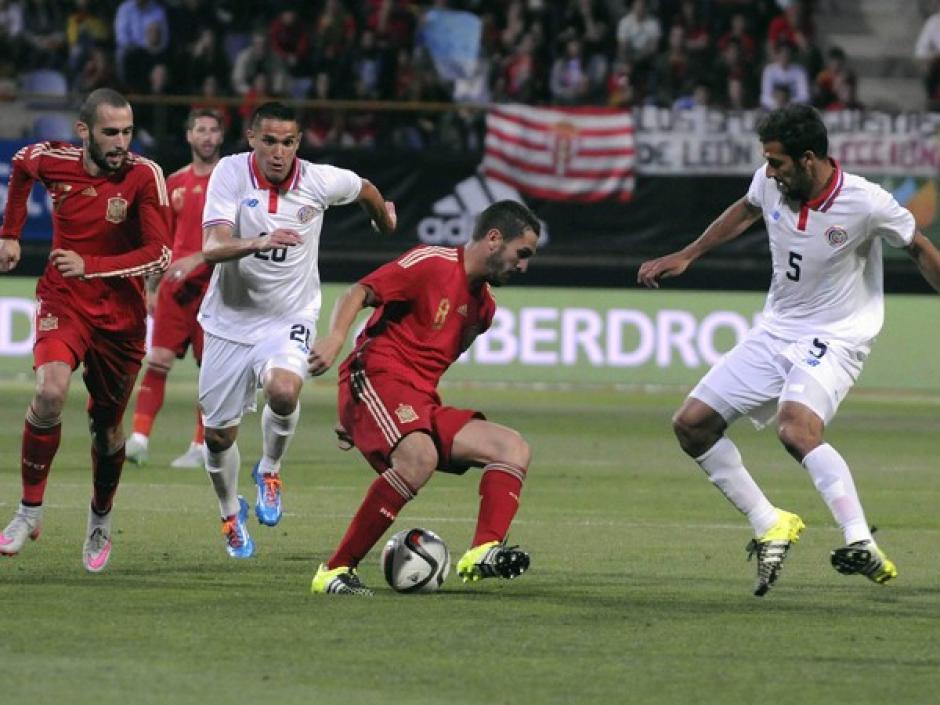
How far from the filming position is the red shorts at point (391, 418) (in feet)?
27.6

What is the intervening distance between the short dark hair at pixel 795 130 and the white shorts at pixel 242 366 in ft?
9.18

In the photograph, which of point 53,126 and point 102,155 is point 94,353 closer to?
point 102,155

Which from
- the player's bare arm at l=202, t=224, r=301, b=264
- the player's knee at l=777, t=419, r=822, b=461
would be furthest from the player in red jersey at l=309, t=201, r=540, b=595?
the player's knee at l=777, t=419, r=822, b=461

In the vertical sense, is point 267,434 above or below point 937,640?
below

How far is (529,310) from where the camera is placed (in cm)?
2181

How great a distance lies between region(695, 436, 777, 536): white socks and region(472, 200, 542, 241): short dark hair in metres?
1.27

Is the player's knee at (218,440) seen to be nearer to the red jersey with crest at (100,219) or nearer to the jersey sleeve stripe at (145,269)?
the red jersey with crest at (100,219)

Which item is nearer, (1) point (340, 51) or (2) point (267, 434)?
(2) point (267, 434)

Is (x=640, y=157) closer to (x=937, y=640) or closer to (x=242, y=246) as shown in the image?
(x=242, y=246)

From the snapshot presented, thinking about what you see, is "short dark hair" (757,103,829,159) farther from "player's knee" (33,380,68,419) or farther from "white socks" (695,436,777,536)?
"player's knee" (33,380,68,419)

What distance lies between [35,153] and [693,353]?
507 inches

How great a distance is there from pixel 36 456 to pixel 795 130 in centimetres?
360

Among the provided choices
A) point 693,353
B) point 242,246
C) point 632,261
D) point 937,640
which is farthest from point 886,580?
point 632,261

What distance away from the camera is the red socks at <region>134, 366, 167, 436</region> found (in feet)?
48.0
